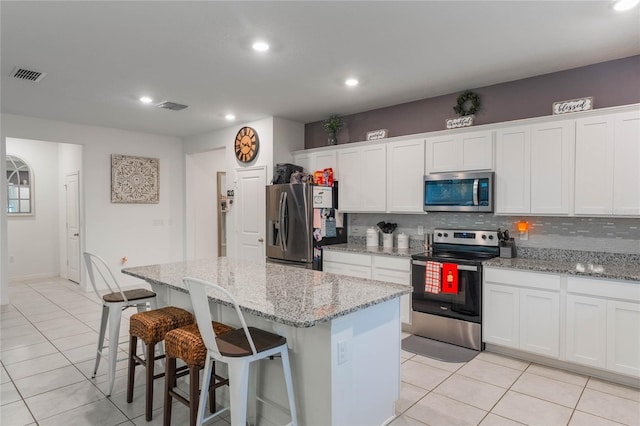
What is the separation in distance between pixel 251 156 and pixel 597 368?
14.9ft

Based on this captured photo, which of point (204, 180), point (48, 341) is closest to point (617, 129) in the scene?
point (48, 341)

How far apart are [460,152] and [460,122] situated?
1.16 feet

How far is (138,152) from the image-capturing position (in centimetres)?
653

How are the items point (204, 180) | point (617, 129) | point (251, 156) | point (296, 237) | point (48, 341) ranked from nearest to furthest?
point (617, 129) < point (48, 341) < point (296, 237) < point (251, 156) < point (204, 180)

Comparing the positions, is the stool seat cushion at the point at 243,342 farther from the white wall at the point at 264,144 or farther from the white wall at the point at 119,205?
the white wall at the point at 119,205

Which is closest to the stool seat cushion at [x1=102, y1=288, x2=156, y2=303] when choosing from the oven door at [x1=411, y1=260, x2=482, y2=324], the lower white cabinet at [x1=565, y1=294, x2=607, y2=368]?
the oven door at [x1=411, y1=260, x2=482, y2=324]

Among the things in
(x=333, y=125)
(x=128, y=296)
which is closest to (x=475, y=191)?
(x=333, y=125)

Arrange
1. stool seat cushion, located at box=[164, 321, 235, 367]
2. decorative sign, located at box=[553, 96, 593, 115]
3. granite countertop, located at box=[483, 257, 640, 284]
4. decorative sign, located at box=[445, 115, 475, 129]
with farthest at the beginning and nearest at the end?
decorative sign, located at box=[445, 115, 475, 129], decorative sign, located at box=[553, 96, 593, 115], granite countertop, located at box=[483, 257, 640, 284], stool seat cushion, located at box=[164, 321, 235, 367]

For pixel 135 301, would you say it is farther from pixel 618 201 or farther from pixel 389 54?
pixel 618 201

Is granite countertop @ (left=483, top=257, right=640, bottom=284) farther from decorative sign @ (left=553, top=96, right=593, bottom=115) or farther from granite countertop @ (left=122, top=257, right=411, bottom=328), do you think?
granite countertop @ (left=122, top=257, right=411, bottom=328)

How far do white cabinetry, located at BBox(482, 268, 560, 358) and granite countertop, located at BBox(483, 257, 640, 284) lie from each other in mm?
61

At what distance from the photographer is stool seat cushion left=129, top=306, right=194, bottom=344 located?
2.48 m

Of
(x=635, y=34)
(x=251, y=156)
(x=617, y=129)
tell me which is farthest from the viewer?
(x=251, y=156)

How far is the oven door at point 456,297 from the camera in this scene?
3.54 m
